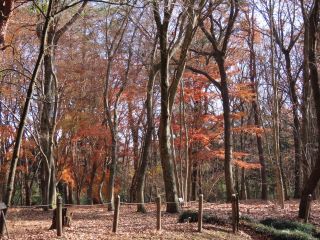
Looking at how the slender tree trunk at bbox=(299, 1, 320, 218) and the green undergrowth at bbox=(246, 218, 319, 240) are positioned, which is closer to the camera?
the green undergrowth at bbox=(246, 218, 319, 240)

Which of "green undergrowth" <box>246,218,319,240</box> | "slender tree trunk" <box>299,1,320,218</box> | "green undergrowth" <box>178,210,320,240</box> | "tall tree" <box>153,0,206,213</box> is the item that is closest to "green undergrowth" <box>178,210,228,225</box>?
"green undergrowth" <box>178,210,320,240</box>

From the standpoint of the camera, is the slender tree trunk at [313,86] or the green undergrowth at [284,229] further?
the slender tree trunk at [313,86]

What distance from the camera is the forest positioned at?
48.5 feet

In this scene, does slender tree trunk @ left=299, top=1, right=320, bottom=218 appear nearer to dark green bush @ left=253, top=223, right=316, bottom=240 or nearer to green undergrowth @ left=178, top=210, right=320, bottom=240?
green undergrowth @ left=178, top=210, right=320, bottom=240

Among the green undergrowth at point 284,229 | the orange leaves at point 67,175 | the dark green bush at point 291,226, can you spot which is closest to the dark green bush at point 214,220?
the green undergrowth at point 284,229

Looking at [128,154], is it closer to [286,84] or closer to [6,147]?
[6,147]

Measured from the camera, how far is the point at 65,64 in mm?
22625

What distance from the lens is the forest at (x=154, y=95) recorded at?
48.5 feet

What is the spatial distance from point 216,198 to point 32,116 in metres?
22.2

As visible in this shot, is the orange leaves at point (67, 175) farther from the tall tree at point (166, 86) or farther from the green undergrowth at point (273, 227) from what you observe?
the green undergrowth at point (273, 227)

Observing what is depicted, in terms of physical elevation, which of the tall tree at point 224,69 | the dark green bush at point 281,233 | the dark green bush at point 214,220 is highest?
the tall tree at point 224,69

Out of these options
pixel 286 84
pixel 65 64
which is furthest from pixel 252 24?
pixel 65 64

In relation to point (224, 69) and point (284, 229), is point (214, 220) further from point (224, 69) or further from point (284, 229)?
point (224, 69)

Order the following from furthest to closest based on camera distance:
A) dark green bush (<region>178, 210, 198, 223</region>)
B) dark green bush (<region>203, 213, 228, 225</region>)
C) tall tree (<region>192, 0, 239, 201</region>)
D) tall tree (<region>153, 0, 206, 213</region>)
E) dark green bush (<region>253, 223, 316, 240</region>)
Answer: tall tree (<region>192, 0, 239, 201</region>)
tall tree (<region>153, 0, 206, 213</region>)
dark green bush (<region>203, 213, 228, 225</region>)
dark green bush (<region>178, 210, 198, 223</region>)
dark green bush (<region>253, 223, 316, 240</region>)
